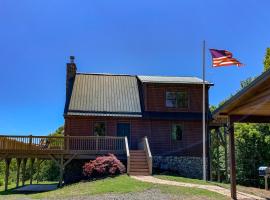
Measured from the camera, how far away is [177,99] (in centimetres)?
2952

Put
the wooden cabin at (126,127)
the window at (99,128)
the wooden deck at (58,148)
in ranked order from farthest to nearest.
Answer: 1. the window at (99,128)
2. the wooden cabin at (126,127)
3. the wooden deck at (58,148)

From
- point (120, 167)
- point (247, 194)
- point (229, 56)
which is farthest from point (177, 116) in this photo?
point (247, 194)

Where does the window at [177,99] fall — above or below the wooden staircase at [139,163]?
above

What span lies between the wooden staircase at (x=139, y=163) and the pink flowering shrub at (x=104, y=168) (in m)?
0.62

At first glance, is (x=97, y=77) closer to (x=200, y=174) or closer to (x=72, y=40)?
(x=72, y=40)

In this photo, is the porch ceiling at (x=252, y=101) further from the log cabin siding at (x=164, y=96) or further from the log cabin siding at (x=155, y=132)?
the log cabin siding at (x=164, y=96)

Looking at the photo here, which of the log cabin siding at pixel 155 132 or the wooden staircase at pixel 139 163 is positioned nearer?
the wooden staircase at pixel 139 163

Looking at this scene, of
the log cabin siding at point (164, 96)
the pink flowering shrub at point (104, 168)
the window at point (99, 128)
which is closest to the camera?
the pink flowering shrub at point (104, 168)

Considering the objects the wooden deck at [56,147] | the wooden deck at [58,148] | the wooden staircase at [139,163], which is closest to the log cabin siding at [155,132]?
the wooden deck at [56,147]

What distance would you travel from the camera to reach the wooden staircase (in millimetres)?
23266

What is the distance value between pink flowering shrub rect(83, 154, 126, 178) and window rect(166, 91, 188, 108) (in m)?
6.91

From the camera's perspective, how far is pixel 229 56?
67.7 ft

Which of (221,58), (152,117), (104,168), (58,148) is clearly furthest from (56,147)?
(221,58)

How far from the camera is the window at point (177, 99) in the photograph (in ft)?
96.3
